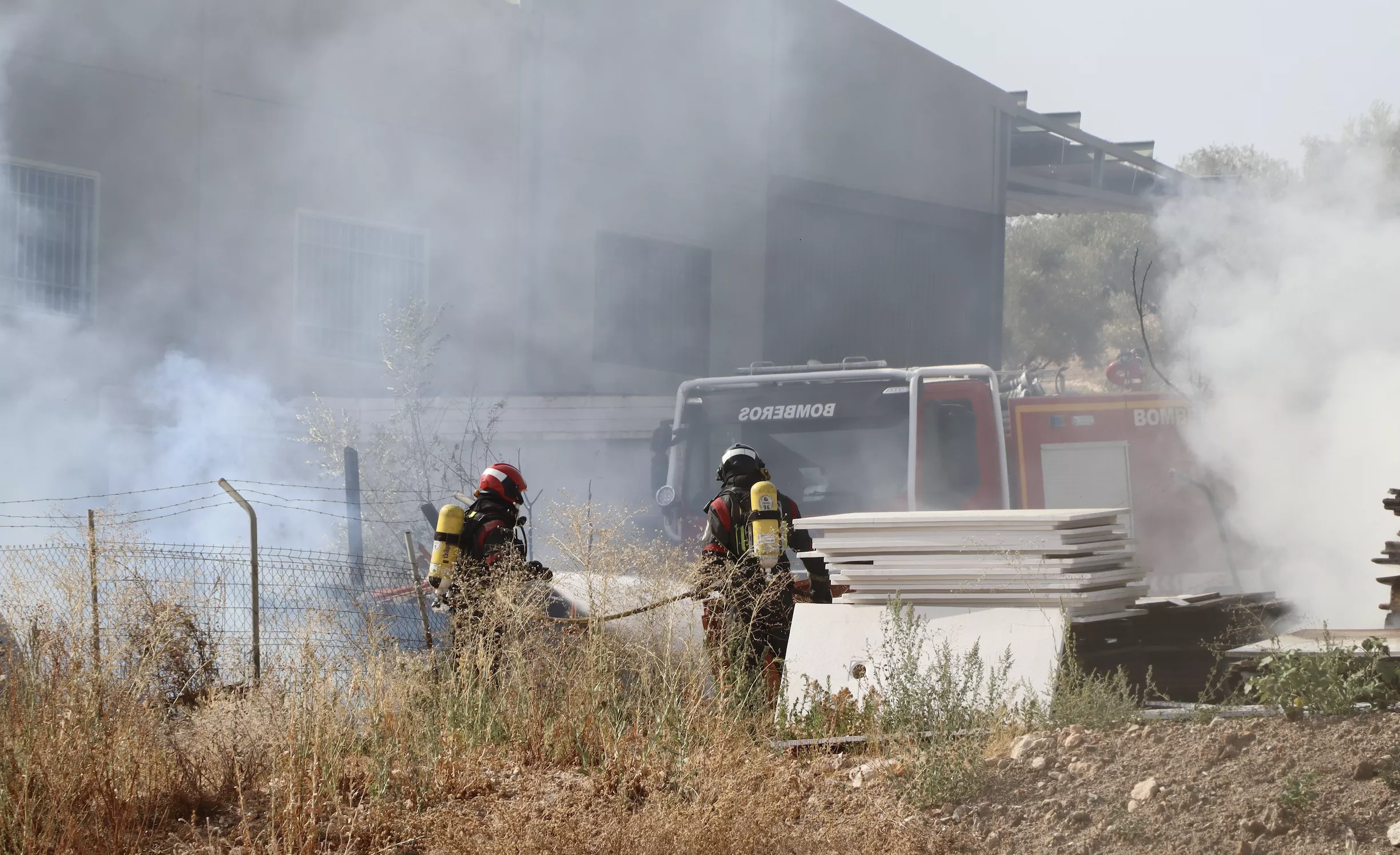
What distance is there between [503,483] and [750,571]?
126 cm

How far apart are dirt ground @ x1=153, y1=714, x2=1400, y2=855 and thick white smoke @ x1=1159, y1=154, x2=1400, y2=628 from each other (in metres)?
4.12

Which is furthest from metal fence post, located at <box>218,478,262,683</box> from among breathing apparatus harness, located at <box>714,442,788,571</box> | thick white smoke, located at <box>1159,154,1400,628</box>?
thick white smoke, located at <box>1159,154,1400,628</box>

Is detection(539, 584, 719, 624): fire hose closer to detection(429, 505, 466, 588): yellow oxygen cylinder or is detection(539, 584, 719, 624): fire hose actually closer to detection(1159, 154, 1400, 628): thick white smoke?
detection(429, 505, 466, 588): yellow oxygen cylinder

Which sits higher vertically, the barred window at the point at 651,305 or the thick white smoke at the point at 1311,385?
the barred window at the point at 651,305

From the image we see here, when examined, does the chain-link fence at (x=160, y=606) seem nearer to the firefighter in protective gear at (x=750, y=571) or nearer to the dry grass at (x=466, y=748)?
the dry grass at (x=466, y=748)

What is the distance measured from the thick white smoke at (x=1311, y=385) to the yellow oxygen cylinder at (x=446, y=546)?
181 inches

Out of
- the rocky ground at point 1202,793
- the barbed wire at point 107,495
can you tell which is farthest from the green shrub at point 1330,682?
the barbed wire at point 107,495

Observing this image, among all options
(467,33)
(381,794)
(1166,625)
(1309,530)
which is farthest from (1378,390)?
(467,33)

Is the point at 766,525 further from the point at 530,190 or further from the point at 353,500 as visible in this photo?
the point at 530,190

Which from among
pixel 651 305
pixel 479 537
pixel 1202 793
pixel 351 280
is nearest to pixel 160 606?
pixel 479 537

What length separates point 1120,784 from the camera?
3.85m

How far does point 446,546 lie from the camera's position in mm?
6473

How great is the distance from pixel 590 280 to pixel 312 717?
1432 cm

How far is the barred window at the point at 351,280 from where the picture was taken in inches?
622
